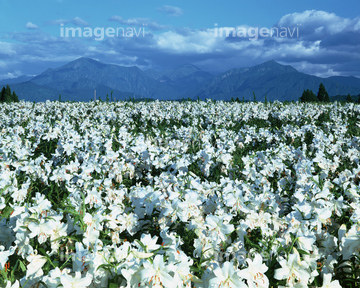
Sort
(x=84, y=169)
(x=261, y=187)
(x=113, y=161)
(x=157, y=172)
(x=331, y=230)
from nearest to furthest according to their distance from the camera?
(x=331, y=230), (x=261, y=187), (x=84, y=169), (x=113, y=161), (x=157, y=172)

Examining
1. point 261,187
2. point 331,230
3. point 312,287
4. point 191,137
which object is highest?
point 191,137

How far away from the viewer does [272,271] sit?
2.98m

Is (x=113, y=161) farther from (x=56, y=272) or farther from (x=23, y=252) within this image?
(x=56, y=272)

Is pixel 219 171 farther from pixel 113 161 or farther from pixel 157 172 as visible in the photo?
pixel 113 161

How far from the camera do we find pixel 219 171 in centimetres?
644

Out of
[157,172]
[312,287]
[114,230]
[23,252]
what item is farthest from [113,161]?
[312,287]

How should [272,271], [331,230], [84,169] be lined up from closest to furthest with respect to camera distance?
[272,271]
[331,230]
[84,169]

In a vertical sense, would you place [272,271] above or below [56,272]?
below

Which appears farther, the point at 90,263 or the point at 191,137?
the point at 191,137

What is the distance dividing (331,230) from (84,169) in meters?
3.73

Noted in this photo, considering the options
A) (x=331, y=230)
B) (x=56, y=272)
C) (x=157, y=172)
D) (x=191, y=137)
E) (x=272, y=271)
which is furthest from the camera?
(x=191, y=137)

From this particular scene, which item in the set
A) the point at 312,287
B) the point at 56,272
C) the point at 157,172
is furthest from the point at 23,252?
the point at 157,172

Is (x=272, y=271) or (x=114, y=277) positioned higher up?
(x=114, y=277)

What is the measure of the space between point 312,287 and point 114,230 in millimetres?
2252
